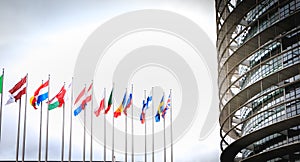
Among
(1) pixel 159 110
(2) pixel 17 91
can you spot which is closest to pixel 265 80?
(1) pixel 159 110

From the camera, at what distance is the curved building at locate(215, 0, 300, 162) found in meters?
75.4

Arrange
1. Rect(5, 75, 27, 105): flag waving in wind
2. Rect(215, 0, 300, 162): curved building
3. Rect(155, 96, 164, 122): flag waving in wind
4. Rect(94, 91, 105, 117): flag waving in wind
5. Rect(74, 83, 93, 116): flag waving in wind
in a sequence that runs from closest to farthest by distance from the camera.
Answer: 1. Rect(215, 0, 300, 162): curved building
2. Rect(5, 75, 27, 105): flag waving in wind
3. Rect(74, 83, 93, 116): flag waving in wind
4. Rect(94, 91, 105, 117): flag waving in wind
5. Rect(155, 96, 164, 122): flag waving in wind

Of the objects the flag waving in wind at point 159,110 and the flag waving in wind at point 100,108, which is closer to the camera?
the flag waving in wind at point 100,108

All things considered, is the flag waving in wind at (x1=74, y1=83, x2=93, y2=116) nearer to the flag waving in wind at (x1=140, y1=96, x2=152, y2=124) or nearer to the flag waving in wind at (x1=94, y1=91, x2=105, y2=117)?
the flag waving in wind at (x1=94, y1=91, x2=105, y2=117)

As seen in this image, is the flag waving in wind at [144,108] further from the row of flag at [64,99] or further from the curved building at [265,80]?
the curved building at [265,80]

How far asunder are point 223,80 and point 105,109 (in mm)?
16856

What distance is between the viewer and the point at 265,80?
7931cm

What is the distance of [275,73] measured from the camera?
76438 mm

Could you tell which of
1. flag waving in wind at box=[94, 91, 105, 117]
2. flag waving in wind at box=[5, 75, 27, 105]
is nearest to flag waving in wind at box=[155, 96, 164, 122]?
flag waving in wind at box=[94, 91, 105, 117]

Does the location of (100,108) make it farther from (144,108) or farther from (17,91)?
(17,91)

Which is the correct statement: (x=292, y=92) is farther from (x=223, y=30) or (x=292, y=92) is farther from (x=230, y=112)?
(x=223, y=30)

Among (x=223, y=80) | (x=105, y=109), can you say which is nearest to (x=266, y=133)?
(x=223, y=80)

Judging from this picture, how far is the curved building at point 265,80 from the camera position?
75.4 meters

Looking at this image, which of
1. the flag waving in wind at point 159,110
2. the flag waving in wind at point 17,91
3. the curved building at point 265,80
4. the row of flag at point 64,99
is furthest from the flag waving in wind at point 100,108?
the curved building at point 265,80
